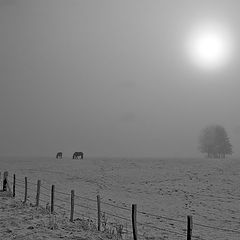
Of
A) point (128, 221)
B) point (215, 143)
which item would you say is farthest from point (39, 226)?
point (215, 143)

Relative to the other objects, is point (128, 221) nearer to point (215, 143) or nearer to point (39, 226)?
point (39, 226)

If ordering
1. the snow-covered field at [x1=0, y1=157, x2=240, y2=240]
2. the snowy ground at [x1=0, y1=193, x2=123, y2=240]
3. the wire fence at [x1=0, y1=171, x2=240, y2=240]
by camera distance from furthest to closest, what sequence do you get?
the snow-covered field at [x1=0, y1=157, x2=240, y2=240] < the wire fence at [x1=0, y1=171, x2=240, y2=240] < the snowy ground at [x1=0, y1=193, x2=123, y2=240]

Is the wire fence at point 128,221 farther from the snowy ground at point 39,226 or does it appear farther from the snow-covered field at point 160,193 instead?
the snowy ground at point 39,226

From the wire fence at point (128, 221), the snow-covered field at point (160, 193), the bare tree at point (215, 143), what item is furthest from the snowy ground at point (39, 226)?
the bare tree at point (215, 143)

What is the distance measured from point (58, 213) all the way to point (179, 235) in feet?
21.5

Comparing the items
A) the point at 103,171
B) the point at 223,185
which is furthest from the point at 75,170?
the point at 223,185

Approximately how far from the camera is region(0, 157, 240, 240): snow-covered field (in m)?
21.2

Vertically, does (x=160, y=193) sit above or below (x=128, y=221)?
above

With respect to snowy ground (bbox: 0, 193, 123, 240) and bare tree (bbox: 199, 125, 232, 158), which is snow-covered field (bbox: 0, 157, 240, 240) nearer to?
snowy ground (bbox: 0, 193, 123, 240)

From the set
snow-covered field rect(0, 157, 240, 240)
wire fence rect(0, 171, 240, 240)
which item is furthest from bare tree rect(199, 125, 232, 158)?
wire fence rect(0, 171, 240, 240)

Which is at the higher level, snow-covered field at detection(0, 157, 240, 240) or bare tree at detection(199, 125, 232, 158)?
bare tree at detection(199, 125, 232, 158)

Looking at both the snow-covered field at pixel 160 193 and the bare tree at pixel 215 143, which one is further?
the bare tree at pixel 215 143

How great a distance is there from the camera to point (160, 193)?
3528 cm

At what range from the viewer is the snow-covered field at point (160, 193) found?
21.2 m
